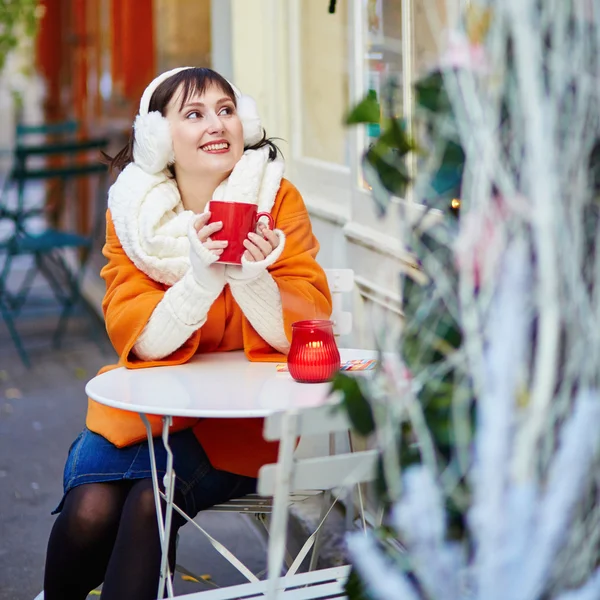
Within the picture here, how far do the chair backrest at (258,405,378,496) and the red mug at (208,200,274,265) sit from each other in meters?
0.73

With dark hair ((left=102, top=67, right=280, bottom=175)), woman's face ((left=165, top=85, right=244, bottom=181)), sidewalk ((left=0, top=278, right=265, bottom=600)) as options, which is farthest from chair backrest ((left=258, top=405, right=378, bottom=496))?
sidewalk ((left=0, top=278, right=265, bottom=600))

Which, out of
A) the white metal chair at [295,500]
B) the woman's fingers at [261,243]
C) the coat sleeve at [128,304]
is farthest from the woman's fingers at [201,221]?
the white metal chair at [295,500]

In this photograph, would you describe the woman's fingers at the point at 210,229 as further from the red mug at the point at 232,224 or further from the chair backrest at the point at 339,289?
the chair backrest at the point at 339,289

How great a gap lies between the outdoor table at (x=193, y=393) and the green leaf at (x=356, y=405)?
68 cm

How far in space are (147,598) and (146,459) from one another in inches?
13.0

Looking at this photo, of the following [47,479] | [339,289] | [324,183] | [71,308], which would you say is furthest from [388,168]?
[71,308]

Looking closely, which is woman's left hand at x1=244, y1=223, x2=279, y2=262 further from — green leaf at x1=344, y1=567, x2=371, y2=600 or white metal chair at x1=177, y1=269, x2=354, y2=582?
green leaf at x1=344, y1=567, x2=371, y2=600

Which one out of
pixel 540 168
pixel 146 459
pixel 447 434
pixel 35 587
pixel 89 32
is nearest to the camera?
pixel 540 168

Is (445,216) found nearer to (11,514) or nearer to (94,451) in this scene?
(94,451)

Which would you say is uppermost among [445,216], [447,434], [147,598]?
[445,216]

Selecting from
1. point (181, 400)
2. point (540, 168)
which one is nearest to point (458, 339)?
point (540, 168)

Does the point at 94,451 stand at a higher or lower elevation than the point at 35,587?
higher

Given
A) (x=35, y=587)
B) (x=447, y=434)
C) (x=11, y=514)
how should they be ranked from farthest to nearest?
(x=11, y=514) → (x=35, y=587) → (x=447, y=434)

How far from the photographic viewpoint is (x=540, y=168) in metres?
1.15
